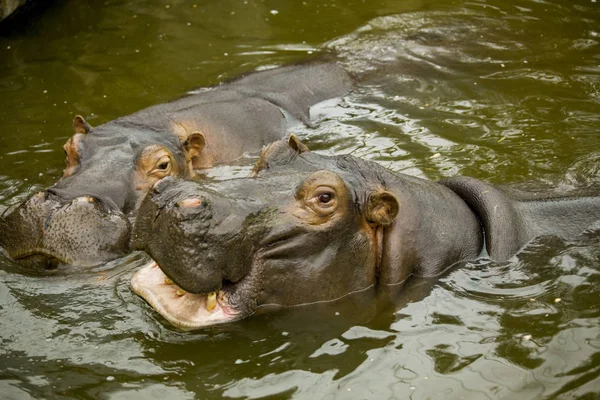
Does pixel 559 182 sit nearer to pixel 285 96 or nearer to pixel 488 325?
pixel 488 325

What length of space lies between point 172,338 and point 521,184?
3254mm

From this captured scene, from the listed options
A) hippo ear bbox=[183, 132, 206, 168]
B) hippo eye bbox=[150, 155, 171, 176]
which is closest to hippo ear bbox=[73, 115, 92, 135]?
hippo eye bbox=[150, 155, 171, 176]

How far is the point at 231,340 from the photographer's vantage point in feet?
16.1

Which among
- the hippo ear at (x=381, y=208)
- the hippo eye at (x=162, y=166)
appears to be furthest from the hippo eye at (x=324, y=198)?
the hippo eye at (x=162, y=166)

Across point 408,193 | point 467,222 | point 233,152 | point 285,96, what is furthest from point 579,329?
point 285,96

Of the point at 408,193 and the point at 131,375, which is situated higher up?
the point at 408,193

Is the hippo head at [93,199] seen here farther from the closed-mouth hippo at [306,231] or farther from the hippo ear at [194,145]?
the closed-mouth hippo at [306,231]

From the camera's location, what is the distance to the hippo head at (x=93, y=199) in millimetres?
5629

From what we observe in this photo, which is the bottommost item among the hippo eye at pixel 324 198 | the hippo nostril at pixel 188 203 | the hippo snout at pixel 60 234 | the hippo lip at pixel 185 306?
the hippo lip at pixel 185 306

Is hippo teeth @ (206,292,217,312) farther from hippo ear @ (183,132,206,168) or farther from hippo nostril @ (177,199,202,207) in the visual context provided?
hippo ear @ (183,132,206,168)

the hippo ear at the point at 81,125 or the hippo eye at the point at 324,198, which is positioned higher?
the hippo ear at the point at 81,125

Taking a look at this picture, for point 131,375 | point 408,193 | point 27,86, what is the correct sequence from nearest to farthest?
point 131,375 < point 408,193 < point 27,86

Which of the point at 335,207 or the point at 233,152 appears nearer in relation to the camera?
the point at 335,207

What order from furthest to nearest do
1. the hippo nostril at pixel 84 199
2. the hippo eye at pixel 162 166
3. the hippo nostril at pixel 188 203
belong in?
1. the hippo eye at pixel 162 166
2. the hippo nostril at pixel 84 199
3. the hippo nostril at pixel 188 203
